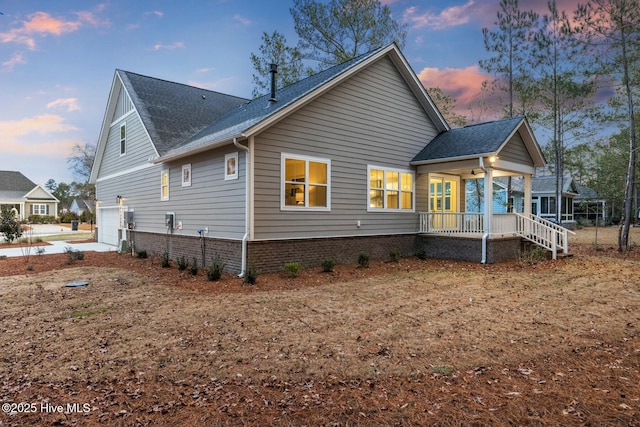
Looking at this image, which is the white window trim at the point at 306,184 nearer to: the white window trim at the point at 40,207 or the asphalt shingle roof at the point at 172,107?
the asphalt shingle roof at the point at 172,107

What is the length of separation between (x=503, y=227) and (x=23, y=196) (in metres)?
52.3

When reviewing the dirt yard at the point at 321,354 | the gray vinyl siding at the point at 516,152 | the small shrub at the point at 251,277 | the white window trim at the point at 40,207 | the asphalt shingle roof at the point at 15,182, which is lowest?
the dirt yard at the point at 321,354

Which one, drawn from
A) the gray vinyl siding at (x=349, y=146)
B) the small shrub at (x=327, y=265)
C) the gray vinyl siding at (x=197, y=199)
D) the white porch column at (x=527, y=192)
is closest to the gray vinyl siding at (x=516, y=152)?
the white porch column at (x=527, y=192)

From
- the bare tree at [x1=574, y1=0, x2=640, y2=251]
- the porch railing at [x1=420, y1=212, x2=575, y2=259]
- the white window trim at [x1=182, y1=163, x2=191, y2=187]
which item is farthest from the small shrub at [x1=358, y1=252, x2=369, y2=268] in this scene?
the bare tree at [x1=574, y1=0, x2=640, y2=251]

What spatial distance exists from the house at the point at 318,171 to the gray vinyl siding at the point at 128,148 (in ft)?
0.41

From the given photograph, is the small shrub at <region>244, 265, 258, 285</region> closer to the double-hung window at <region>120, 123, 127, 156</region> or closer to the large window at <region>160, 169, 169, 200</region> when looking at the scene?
the large window at <region>160, 169, 169, 200</region>

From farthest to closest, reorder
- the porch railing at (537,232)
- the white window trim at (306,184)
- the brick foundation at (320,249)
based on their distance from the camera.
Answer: the porch railing at (537,232), the white window trim at (306,184), the brick foundation at (320,249)

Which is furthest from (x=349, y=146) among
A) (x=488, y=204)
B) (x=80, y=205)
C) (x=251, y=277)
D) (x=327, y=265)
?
(x=80, y=205)

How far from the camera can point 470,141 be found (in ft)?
38.9

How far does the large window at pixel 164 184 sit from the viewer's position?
12289mm

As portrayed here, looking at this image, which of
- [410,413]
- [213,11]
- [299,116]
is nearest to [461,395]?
[410,413]

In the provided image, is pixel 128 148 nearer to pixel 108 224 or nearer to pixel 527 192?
pixel 108 224

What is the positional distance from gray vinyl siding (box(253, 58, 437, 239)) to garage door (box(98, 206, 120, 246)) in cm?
1119

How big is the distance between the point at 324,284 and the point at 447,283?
2.88 meters
